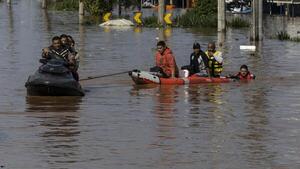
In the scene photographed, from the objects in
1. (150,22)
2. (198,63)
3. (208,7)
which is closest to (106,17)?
(150,22)

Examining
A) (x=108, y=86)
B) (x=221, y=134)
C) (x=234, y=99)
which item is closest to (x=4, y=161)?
(x=221, y=134)

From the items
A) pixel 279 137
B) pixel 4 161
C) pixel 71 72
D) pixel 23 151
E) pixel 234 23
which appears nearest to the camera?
pixel 4 161

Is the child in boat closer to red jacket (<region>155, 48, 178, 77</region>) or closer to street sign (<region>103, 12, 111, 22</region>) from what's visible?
red jacket (<region>155, 48, 178, 77</region>)

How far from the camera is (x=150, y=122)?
16297 mm

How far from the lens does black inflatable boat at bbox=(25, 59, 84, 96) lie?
1900cm

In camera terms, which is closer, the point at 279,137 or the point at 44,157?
the point at 44,157

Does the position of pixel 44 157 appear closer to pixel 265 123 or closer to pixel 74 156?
pixel 74 156

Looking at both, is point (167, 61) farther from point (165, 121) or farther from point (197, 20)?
point (197, 20)

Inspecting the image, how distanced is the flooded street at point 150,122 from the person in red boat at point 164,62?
0.59 meters

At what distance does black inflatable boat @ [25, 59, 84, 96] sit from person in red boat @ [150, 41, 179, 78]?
3.21m

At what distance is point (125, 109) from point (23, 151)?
5.52 metres

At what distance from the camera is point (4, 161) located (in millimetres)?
12031

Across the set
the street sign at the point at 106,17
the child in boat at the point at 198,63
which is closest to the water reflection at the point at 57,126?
the child in boat at the point at 198,63

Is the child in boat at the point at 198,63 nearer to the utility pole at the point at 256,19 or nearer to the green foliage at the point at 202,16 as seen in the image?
the utility pole at the point at 256,19
